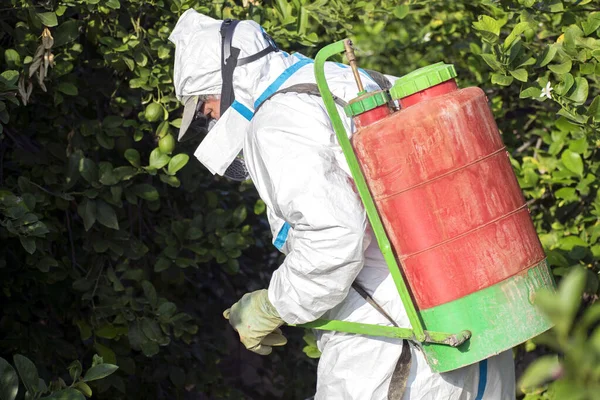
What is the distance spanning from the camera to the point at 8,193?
2352mm

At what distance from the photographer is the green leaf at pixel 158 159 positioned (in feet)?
8.64

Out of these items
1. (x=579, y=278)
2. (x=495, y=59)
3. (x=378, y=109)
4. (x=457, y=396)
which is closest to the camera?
(x=579, y=278)

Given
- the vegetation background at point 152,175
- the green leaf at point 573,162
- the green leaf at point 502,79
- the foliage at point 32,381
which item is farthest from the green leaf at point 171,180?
the green leaf at point 573,162

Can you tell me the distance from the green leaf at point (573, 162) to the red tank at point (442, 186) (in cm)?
119

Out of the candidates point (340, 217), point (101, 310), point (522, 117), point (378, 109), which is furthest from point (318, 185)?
point (522, 117)

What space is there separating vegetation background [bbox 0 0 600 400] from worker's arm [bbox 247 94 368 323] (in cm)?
69

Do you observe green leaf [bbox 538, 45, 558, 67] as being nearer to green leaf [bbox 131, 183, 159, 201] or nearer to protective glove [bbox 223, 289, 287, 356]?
protective glove [bbox 223, 289, 287, 356]

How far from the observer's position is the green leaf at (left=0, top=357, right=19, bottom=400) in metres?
1.77

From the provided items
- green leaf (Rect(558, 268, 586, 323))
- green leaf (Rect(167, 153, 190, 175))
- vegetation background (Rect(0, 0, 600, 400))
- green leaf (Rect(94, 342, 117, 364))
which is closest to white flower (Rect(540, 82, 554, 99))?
vegetation background (Rect(0, 0, 600, 400))

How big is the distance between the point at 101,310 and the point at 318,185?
4.12 feet

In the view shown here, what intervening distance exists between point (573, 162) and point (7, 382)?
1.91 metres

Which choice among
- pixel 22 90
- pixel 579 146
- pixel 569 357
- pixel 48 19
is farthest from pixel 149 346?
pixel 569 357

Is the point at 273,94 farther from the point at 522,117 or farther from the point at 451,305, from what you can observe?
the point at 522,117

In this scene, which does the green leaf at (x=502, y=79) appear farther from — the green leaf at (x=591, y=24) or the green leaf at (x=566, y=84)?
the green leaf at (x=591, y=24)
